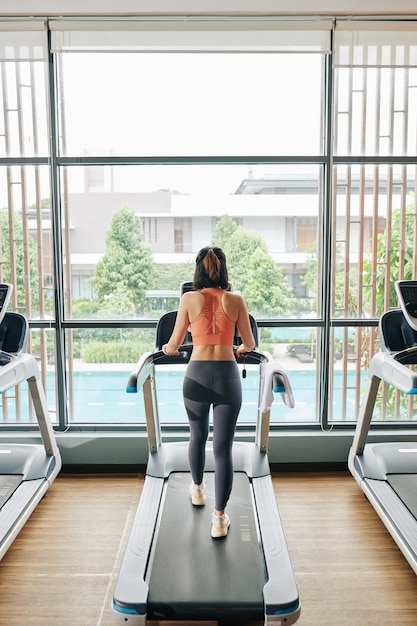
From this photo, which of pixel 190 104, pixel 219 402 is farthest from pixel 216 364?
pixel 190 104

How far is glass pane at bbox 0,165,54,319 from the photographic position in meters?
3.78

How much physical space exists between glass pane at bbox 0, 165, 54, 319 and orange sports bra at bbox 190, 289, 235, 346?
1772mm

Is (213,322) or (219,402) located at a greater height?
(213,322)

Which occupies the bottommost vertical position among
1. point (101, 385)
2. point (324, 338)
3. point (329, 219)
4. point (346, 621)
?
point (346, 621)

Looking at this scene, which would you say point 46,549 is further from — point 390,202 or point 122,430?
point 390,202

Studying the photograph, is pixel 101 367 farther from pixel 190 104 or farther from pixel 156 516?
pixel 190 104

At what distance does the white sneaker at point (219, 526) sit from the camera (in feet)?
7.98

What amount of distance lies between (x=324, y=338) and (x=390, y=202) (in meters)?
1.15

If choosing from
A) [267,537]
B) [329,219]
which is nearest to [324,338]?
[329,219]

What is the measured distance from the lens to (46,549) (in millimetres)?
2670

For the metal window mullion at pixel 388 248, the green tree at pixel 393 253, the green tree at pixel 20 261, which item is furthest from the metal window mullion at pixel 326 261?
the green tree at pixel 20 261

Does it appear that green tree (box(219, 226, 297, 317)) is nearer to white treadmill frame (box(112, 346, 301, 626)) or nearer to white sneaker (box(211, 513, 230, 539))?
white treadmill frame (box(112, 346, 301, 626))

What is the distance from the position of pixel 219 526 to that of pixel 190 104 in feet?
9.73

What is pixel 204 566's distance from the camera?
7.26 feet
